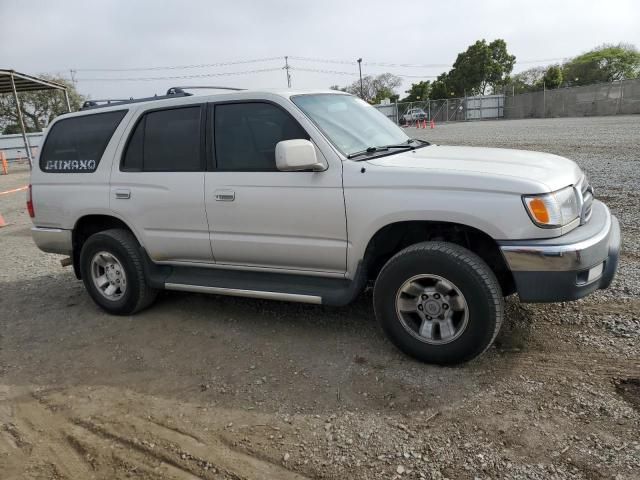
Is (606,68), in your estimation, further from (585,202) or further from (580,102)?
(585,202)

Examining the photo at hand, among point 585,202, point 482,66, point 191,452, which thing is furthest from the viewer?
point 482,66

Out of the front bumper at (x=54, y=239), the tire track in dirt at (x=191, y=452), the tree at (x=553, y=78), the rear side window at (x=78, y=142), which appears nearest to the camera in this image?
the tire track in dirt at (x=191, y=452)

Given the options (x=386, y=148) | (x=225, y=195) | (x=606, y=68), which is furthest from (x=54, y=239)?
(x=606, y=68)

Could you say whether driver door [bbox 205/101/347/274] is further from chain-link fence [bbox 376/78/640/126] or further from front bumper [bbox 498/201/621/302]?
chain-link fence [bbox 376/78/640/126]

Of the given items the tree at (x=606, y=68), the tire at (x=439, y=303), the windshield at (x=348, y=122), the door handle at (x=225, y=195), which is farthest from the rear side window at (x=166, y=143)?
the tree at (x=606, y=68)

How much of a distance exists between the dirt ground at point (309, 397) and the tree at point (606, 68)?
228ft

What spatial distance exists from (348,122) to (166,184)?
62.5 inches

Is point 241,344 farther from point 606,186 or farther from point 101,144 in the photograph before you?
point 606,186

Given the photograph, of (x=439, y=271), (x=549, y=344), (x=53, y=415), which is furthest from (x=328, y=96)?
(x=53, y=415)

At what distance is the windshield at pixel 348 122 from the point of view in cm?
384

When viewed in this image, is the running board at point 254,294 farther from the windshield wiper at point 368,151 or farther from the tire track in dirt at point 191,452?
the tire track in dirt at point 191,452

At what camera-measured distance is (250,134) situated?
158 inches

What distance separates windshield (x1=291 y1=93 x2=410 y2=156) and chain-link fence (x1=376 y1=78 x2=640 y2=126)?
3158cm

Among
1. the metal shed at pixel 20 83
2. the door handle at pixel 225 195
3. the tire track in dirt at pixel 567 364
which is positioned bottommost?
the tire track in dirt at pixel 567 364
